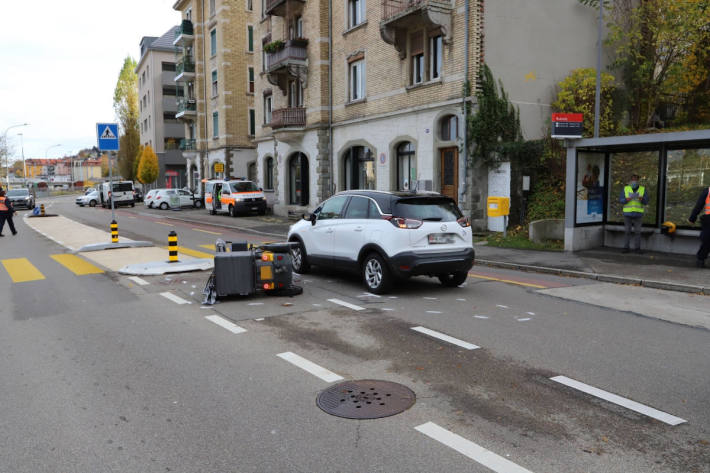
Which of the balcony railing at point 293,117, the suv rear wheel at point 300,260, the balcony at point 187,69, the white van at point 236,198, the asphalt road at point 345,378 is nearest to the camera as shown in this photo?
the asphalt road at point 345,378

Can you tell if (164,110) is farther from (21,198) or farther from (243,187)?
(243,187)

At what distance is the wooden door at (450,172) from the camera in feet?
64.6

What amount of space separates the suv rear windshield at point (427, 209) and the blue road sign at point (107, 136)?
994 centimetres

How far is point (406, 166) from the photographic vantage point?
2239 centimetres

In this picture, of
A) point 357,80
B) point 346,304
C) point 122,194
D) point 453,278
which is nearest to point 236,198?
point 357,80

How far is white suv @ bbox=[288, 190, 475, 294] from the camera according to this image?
350 inches

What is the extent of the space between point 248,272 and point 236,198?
77.7ft

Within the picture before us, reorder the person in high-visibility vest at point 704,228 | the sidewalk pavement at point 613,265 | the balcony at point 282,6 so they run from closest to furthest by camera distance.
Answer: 1. the sidewalk pavement at point 613,265
2. the person in high-visibility vest at point 704,228
3. the balcony at point 282,6

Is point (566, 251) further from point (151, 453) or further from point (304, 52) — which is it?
point (304, 52)

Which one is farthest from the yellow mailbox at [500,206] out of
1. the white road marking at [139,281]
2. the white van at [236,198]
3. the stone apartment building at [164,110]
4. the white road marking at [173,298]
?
the stone apartment building at [164,110]

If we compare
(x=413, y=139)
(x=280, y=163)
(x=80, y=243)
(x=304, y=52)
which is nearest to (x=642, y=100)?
(x=413, y=139)

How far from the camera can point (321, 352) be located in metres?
5.96

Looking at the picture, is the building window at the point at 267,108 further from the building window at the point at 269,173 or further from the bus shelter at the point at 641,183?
the bus shelter at the point at 641,183

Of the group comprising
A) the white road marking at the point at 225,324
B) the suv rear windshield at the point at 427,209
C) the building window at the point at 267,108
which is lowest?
the white road marking at the point at 225,324
